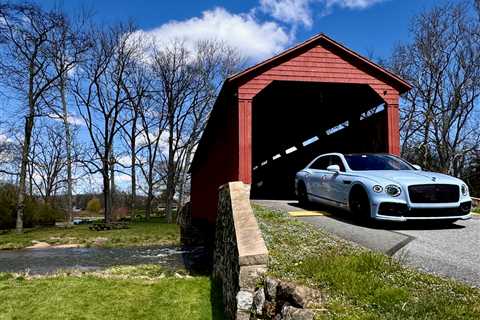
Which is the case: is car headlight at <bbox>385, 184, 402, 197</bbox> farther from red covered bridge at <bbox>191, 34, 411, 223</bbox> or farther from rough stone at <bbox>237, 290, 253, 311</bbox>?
red covered bridge at <bbox>191, 34, 411, 223</bbox>

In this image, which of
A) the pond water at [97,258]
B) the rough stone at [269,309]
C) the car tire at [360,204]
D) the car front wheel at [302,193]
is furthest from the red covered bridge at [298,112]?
the rough stone at [269,309]

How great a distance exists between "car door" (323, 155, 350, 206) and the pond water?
5.97m

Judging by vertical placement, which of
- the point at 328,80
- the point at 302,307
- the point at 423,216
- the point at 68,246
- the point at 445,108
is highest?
the point at 445,108

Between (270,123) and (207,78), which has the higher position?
(207,78)

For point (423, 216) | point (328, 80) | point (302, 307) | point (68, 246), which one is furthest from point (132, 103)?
point (302, 307)

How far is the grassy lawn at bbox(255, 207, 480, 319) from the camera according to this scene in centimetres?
407

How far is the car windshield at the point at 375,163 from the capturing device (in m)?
9.38

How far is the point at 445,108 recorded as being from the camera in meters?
31.6

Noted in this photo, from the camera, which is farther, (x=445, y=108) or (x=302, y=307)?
(x=445, y=108)

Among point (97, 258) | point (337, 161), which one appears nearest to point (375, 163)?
point (337, 161)

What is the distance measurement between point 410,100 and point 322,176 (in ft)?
83.0

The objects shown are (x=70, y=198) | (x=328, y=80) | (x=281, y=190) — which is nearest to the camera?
(x=328, y=80)

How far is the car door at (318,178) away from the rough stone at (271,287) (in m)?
4.66

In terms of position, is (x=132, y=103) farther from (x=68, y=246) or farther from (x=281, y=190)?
(x=281, y=190)
